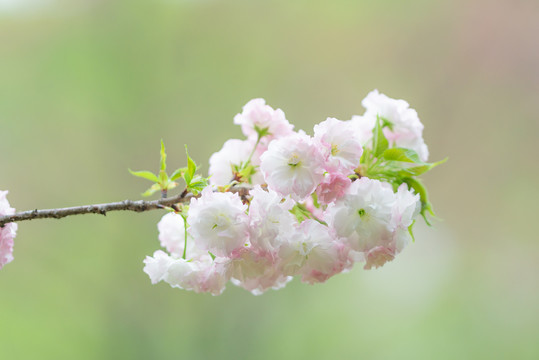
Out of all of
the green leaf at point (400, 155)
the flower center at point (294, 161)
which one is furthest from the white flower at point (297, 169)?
the green leaf at point (400, 155)

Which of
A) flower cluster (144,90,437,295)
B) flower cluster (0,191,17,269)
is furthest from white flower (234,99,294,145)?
flower cluster (0,191,17,269)

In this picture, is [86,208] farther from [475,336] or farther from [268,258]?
[475,336]

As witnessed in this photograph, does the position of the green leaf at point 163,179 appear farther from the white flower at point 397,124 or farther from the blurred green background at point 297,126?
the blurred green background at point 297,126

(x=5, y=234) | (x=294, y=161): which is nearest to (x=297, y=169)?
(x=294, y=161)

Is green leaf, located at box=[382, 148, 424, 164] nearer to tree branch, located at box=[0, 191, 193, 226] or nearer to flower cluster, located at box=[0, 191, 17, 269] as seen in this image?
tree branch, located at box=[0, 191, 193, 226]

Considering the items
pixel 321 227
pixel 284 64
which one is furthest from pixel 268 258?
pixel 284 64
